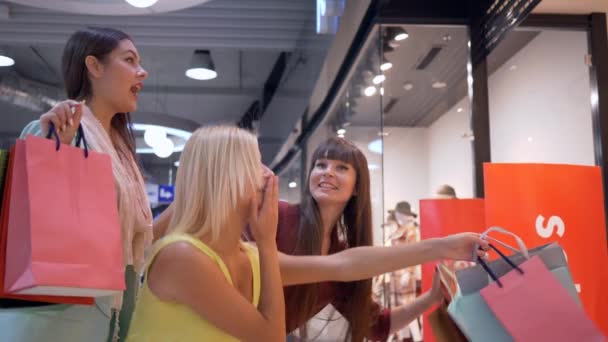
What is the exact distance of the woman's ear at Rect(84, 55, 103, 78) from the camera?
1.87 m

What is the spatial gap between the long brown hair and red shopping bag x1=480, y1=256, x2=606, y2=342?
0.89 m

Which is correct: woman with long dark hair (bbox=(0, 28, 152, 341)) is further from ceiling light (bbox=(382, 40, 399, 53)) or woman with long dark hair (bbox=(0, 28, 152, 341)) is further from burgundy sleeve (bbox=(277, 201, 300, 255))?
ceiling light (bbox=(382, 40, 399, 53))

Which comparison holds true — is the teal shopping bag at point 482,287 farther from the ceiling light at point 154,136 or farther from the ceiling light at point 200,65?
the ceiling light at point 154,136

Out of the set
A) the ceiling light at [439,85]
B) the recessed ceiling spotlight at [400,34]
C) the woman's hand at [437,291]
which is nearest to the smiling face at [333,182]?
the woman's hand at [437,291]

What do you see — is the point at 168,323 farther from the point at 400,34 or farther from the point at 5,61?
the point at 5,61

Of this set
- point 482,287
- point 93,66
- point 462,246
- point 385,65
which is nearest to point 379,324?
point 462,246

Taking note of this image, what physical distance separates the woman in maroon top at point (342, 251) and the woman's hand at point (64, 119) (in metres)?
0.54

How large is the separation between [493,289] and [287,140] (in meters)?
11.9

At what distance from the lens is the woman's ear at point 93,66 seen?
1.87 meters

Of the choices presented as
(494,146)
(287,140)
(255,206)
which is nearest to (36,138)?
(255,206)

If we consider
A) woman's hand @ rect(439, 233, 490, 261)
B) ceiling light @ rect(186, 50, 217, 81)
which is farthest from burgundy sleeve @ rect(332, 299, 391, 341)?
ceiling light @ rect(186, 50, 217, 81)

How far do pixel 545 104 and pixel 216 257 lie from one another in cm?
489

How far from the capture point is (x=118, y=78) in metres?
1.88

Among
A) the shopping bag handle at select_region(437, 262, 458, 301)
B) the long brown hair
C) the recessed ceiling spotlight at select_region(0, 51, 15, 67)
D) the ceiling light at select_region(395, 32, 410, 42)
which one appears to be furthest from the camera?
the recessed ceiling spotlight at select_region(0, 51, 15, 67)
